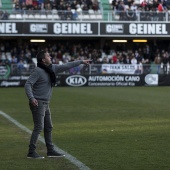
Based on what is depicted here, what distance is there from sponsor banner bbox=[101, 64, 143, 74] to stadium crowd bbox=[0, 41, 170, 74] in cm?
232

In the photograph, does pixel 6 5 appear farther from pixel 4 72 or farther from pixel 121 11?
pixel 121 11

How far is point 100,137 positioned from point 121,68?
29.0 m

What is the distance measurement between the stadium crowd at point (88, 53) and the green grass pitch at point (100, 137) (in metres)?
22.3

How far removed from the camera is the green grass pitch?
10.3m

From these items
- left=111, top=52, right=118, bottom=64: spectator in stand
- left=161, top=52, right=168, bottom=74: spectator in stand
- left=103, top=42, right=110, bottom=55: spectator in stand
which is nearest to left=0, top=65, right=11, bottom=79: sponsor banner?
left=111, top=52, right=118, bottom=64: spectator in stand

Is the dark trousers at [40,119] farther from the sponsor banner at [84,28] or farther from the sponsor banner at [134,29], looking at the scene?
the sponsor banner at [134,29]

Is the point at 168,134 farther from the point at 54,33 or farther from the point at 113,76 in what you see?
the point at 54,33

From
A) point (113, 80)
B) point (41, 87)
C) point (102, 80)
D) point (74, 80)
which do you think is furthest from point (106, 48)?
point (41, 87)

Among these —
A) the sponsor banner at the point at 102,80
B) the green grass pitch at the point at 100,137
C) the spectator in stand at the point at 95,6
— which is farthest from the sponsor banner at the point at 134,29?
the green grass pitch at the point at 100,137

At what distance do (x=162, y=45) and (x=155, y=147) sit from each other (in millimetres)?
39733

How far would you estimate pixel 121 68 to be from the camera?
4278 cm

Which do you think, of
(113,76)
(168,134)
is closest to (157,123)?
(168,134)

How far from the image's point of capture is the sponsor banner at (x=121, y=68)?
42.3 meters

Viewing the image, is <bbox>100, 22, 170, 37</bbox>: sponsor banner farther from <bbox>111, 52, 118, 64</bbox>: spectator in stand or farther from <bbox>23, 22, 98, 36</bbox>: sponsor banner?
<bbox>111, 52, 118, 64</bbox>: spectator in stand
